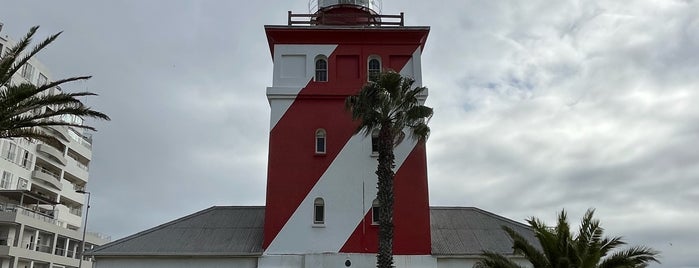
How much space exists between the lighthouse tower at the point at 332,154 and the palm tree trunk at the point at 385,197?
297cm

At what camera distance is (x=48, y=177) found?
59.7 m

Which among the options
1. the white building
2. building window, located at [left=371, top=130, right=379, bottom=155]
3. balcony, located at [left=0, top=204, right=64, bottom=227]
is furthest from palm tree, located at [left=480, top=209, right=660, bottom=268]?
balcony, located at [left=0, top=204, right=64, bottom=227]

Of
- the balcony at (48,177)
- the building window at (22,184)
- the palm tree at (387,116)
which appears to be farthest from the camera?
the balcony at (48,177)

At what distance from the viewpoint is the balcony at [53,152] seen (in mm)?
59594

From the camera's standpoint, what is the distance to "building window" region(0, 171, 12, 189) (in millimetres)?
53031

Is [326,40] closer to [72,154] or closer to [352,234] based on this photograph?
[352,234]

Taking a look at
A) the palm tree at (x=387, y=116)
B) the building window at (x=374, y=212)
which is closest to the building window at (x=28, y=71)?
the building window at (x=374, y=212)

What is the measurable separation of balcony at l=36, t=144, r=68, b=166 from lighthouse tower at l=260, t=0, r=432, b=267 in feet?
138

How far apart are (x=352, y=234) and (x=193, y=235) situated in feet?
22.3

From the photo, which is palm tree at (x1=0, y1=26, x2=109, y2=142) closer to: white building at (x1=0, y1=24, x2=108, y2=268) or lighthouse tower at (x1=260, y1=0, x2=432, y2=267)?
lighthouse tower at (x1=260, y1=0, x2=432, y2=267)

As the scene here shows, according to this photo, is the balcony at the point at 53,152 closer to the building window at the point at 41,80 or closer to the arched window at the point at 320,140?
the building window at the point at 41,80

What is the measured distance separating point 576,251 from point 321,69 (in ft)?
44.2

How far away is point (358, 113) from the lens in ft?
71.9

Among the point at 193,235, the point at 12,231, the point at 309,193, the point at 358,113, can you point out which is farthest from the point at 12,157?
the point at 358,113
